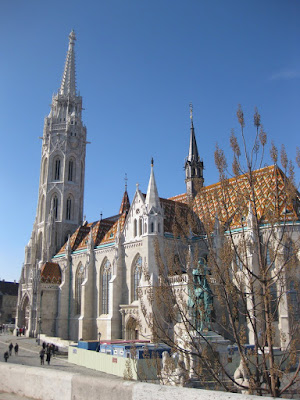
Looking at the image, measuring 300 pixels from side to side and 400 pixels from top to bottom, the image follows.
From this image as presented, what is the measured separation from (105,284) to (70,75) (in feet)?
115

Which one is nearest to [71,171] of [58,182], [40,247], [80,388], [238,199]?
[58,182]

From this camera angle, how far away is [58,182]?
173 feet

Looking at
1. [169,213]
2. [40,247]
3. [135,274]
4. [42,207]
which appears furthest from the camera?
[42,207]

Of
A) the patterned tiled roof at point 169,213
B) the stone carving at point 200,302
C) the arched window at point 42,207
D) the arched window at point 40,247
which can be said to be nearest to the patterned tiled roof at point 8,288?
the arched window at point 40,247

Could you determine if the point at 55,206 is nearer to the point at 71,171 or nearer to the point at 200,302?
the point at 71,171

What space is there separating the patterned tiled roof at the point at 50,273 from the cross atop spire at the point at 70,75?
26.2 metres

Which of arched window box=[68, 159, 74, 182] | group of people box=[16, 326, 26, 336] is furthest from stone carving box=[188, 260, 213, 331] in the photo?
arched window box=[68, 159, 74, 182]

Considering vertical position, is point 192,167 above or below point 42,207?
above

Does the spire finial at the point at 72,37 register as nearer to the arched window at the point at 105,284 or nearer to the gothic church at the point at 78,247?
the gothic church at the point at 78,247

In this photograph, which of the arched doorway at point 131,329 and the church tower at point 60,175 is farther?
the church tower at point 60,175

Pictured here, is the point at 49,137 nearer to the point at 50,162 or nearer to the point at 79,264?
the point at 50,162

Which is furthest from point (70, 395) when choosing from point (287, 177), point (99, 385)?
point (287, 177)

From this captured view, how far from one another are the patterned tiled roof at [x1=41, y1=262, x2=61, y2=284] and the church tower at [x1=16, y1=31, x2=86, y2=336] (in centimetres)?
171

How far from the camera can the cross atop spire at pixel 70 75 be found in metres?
58.1
